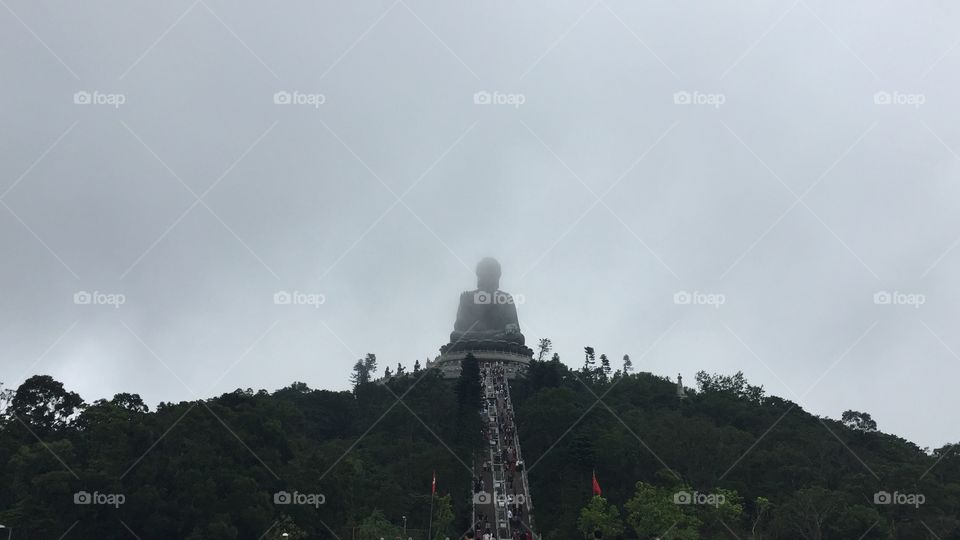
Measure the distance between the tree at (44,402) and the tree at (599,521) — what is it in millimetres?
31617

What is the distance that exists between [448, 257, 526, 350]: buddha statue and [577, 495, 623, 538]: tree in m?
58.0

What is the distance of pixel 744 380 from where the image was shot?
78.2 meters

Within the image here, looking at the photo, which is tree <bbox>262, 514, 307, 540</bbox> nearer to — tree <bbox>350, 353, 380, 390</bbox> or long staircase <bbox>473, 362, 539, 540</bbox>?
long staircase <bbox>473, 362, 539, 540</bbox>

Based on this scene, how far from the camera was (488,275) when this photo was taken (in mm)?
113062

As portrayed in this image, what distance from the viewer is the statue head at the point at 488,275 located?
112m

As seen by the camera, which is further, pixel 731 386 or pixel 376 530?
pixel 731 386

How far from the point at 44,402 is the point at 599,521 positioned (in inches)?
1347

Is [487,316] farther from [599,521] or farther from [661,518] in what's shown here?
[661,518]

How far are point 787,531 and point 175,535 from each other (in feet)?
93.0

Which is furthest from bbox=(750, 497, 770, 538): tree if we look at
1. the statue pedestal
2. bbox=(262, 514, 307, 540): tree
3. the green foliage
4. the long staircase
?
the statue pedestal

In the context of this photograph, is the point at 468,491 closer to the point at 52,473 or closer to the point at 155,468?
the point at 155,468

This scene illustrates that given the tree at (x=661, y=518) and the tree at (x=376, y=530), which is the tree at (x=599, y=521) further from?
the tree at (x=376, y=530)

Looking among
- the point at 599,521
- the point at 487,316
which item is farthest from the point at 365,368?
the point at 599,521

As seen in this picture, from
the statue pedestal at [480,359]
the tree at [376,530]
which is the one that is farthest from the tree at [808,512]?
the statue pedestal at [480,359]
